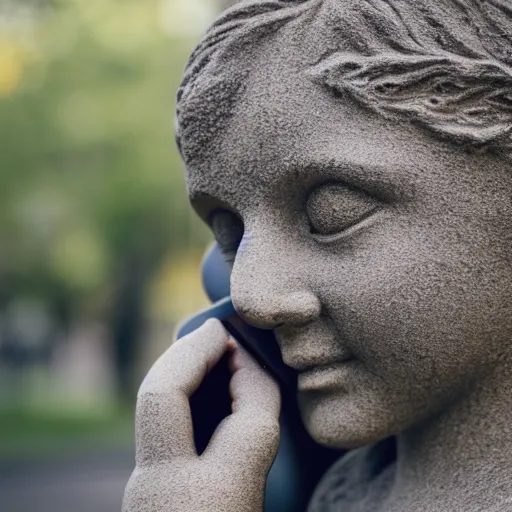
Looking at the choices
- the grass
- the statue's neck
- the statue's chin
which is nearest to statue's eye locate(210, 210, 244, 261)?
the statue's chin

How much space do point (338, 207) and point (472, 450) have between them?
1.91 feet

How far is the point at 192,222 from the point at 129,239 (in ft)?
5.51

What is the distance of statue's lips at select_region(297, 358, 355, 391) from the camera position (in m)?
2.02

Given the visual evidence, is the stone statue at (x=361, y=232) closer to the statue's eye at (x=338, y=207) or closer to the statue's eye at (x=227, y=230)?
the statue's eye at (x=338, y=207)

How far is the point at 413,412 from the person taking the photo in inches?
79.5

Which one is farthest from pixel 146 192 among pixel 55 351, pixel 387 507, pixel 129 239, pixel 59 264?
pixel 55 351

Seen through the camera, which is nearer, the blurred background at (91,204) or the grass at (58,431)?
the blurred background at (91,204)

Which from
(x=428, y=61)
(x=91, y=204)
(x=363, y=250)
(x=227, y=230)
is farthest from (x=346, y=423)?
(x=91, y=204)

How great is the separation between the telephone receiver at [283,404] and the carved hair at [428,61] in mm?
621

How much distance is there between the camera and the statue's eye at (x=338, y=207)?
75.3 inches

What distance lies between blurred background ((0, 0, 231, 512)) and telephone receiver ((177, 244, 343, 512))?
6877 millimetres

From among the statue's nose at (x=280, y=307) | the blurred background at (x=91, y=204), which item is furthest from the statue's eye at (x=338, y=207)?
the blurred background at (x=91, y=204)

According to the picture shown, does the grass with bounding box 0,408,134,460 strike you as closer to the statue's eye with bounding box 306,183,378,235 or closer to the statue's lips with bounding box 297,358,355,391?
the statue's lips with bounding box 297,358,355,391

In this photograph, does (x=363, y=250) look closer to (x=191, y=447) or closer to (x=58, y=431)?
(x=191, y=447)
